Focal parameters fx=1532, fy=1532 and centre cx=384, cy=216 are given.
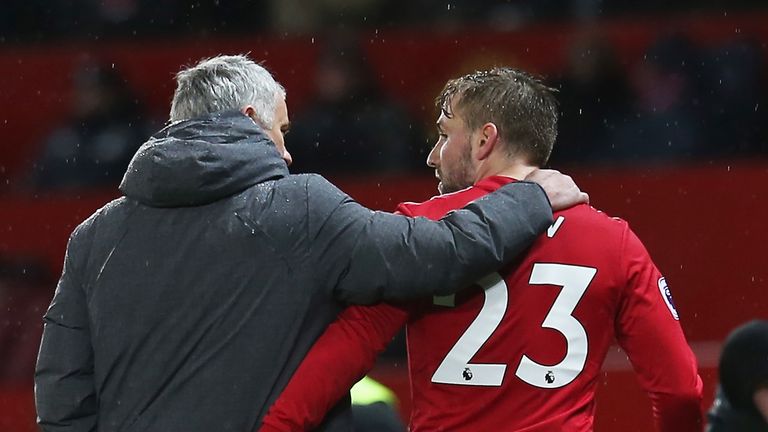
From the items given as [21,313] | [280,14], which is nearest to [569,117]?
[280,14]

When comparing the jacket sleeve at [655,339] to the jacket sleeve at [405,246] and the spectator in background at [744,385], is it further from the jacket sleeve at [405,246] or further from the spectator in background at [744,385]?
the spectator in background at [744,385]

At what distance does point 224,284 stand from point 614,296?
88cm

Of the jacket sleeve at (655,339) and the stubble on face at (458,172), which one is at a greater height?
the stubble on face at (458,172)

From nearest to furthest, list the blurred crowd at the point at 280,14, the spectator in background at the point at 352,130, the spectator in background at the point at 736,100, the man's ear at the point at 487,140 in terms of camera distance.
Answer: the man's ear at the point at 487,140, the spectator in background at the point at 352,130, the spectator in background at the point at 736,100, the blurred crowd at the point at 280,14

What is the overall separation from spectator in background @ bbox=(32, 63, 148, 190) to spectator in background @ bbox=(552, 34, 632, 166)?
239 centimetres

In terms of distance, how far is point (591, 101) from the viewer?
28.5ft

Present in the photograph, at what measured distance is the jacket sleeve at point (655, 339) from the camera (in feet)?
11.4

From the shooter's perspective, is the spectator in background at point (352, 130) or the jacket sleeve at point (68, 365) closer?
the jacket sleeve at point (68, 365)

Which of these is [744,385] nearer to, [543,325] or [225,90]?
[543,325]

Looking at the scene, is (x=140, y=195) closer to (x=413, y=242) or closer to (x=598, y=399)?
(x=413, y=242)

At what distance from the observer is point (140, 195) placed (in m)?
3.39

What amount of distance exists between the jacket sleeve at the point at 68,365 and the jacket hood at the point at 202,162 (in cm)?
26

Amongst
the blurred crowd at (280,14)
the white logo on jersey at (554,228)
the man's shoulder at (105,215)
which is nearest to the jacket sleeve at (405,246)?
the white logo on jersey at (554,228)

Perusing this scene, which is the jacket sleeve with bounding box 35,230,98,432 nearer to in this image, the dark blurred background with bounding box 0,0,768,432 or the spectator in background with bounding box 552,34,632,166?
the dark blurred background with bounding box 0,0,768,432
